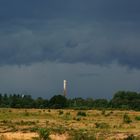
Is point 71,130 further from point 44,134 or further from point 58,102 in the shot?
point 58,102

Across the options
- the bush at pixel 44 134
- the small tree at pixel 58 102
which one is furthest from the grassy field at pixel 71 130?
the small tree at pixel 58 102

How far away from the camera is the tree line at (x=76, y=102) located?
92.4m

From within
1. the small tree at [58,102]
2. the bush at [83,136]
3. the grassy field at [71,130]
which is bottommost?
the bush at [83,136]

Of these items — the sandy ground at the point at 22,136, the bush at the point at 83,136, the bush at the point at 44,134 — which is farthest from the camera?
the sandy ground at the point at 22,136

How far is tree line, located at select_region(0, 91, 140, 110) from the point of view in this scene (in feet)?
303

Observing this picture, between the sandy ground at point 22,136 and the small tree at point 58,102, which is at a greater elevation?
the small tree at point 58,102

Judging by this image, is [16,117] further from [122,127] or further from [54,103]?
[54,103]

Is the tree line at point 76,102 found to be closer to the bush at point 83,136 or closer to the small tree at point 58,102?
the small tree at point 58,102

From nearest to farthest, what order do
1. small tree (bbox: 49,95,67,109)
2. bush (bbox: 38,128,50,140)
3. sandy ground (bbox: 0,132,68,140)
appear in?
bush (bbox: 38,128,50,140), sandy ground (bbox: 0,132,68,140), small tree (bbox: 49,95,67,109)

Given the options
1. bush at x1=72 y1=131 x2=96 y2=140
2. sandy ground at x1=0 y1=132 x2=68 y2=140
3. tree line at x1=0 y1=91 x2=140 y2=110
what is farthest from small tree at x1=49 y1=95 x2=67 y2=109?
bush at x1=72 y1=131 x2=96 y2=140

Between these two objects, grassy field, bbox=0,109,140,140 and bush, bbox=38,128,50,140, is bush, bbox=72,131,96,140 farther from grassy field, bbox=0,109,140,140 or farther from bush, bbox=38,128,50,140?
bush, bbox=38,128,50,140

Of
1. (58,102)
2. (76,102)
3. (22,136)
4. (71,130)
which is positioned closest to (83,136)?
(71,130)

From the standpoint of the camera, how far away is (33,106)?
9631 centimetres

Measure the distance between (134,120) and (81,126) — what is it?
10939 millimetres
